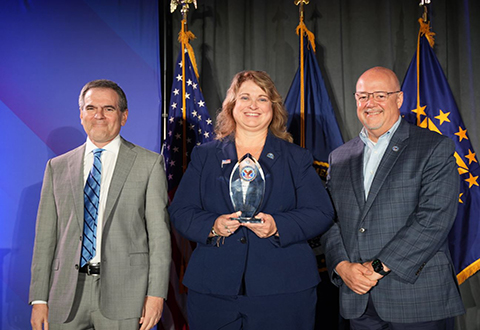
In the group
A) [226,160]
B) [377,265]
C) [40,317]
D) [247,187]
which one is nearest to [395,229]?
[377,265]

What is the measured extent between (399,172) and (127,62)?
2.52m

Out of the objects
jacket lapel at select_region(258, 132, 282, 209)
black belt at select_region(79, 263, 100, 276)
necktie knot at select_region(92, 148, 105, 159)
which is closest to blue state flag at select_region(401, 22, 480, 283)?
jacket lapel at select_region(258, 132, 282, 209)

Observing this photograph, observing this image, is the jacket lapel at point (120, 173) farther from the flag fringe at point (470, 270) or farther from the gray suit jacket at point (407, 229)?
the flag fringe at point (470, 270)

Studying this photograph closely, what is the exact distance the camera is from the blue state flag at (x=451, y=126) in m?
3.11

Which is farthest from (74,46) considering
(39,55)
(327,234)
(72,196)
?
(327,234)

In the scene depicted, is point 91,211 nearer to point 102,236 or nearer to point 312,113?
point 102,236

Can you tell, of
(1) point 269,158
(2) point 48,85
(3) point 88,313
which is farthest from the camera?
(2) point 48,85

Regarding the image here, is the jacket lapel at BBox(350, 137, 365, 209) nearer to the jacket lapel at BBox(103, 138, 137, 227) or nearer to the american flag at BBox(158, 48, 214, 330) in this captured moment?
the jacket lapel at BBox(103, 138, 137, 227)

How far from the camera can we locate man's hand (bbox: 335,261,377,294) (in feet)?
6.82

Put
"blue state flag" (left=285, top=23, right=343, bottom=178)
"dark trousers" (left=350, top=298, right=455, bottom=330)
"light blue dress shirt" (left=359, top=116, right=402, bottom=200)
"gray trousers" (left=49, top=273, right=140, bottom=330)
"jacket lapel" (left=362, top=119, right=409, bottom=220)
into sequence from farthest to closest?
"blue state flag" (left=285, top=23, right=343, bottom=178) → "light blue dress shirt" (left=359, top=116, right=402, bottom=200) → "jacket lapel" (left=362, top=119, right=409, bottom=220) → "dark trousers" (left=350, top=298, right=455, bottom=330) → "gray trousers" (left=49, top=273, right=140, bottom=330)

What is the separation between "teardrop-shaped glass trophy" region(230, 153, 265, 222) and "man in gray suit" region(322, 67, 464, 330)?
0.60 metres

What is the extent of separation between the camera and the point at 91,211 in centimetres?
205

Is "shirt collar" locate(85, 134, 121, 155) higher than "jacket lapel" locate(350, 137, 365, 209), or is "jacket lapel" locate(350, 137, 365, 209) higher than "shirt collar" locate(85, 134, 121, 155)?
"shirt collar" locate(85, 134, 121, 155)

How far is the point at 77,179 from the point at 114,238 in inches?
13.4
